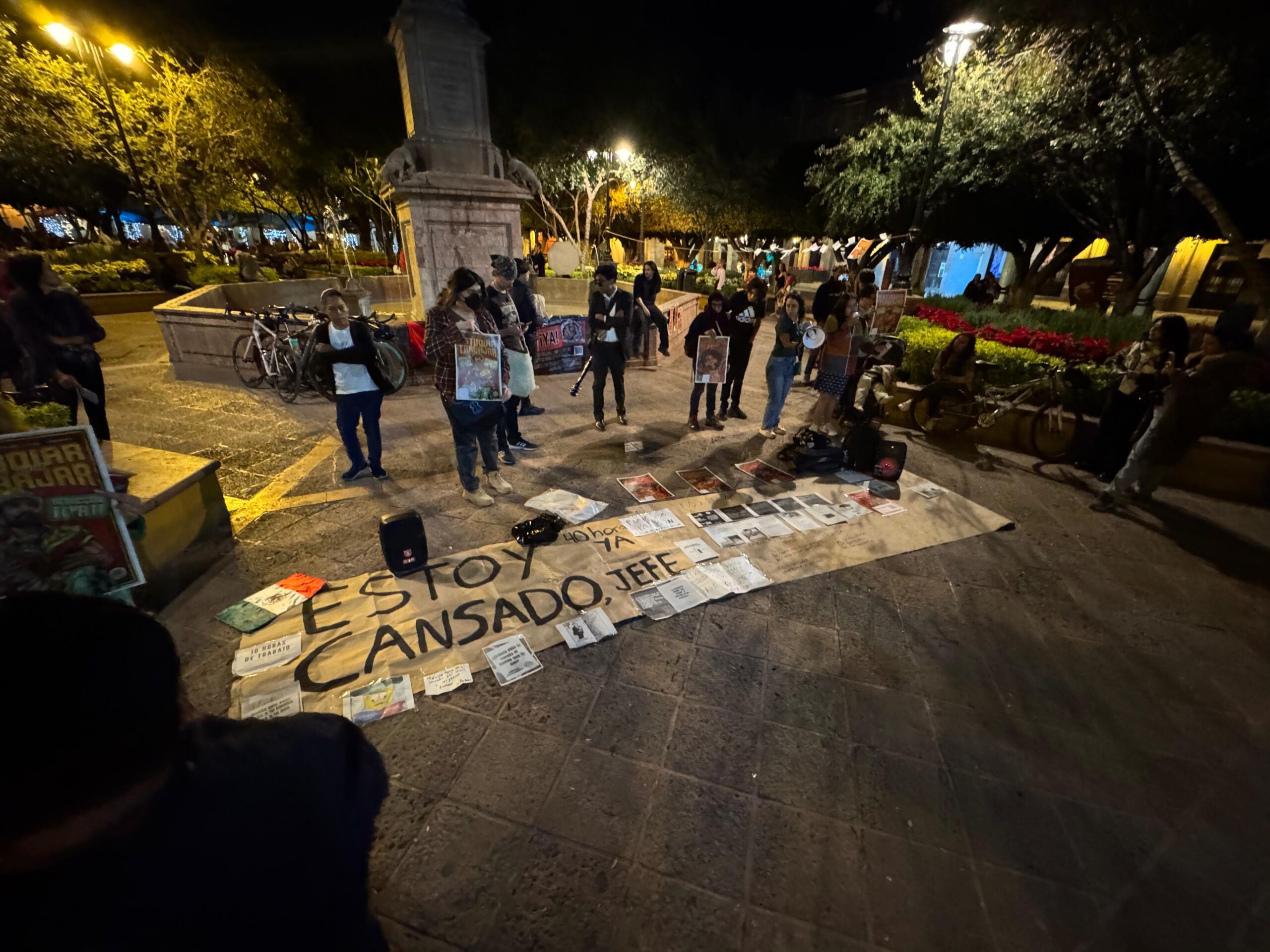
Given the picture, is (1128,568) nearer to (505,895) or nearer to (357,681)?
(505,895)

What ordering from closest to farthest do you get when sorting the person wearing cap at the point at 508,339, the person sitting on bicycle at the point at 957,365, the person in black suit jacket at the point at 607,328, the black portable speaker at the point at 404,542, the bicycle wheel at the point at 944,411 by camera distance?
the black portable speaker at the point at 404,542
the person wearing cap at the point at 508,339
the person in black suit jacket at the point at 607,328
the person sitting on bicycle at the point at 957,365
the bicycle wheel at the point at 944,411

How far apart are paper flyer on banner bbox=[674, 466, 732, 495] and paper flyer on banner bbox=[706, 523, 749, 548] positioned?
659 mm

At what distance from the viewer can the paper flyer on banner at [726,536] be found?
4332 millimetres

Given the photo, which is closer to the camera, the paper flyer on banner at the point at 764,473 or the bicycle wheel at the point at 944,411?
the paper flyer on banner at the point at 764,473

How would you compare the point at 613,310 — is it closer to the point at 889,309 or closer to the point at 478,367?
the point at 478,367

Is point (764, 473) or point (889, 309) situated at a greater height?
point (889, 309)

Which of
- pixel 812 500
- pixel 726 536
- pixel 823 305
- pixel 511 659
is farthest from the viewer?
pixel 823 305

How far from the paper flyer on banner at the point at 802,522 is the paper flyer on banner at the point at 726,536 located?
1.75 feet

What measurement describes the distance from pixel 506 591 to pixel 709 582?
1.47 meters

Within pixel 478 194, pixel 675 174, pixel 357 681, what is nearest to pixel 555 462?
pixel 357 681

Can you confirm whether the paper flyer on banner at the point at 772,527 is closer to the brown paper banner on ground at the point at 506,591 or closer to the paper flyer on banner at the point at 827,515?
the brown paper banner on ground at the point at 506,591

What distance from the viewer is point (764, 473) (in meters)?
5.67

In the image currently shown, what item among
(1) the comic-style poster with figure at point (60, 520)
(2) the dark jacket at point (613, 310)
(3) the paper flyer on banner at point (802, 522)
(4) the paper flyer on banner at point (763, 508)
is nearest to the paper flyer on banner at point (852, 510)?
(3) the paper flyer on banner at point (802, 522)

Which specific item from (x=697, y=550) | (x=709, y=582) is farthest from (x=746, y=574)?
(x=697, y=550)
